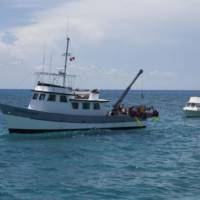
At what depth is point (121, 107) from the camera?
58562 mm

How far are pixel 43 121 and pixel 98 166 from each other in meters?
16.8

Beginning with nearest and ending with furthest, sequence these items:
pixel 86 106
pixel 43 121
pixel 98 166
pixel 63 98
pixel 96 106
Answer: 1. pixel 98 166
2. pixel 43 121
3. pixel 63 98
4. pixel 86 106
5. pixel 96 106

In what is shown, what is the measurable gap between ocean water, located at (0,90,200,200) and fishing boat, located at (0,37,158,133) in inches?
37.9

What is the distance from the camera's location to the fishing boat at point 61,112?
157 feet

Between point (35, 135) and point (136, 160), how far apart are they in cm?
1564

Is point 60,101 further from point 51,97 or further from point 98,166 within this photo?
point 98,166

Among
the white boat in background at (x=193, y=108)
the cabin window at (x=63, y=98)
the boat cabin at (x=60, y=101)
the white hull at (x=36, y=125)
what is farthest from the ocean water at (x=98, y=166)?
the white boat in background at (x=193, y=108)

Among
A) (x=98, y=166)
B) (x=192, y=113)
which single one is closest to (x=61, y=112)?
(x=98, y=166)

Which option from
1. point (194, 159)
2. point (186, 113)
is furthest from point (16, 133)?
point (186, 113)

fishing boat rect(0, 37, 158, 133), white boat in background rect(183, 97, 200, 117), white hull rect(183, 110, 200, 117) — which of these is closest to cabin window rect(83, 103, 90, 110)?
fishing boat rect(0, 37, 158, 133)

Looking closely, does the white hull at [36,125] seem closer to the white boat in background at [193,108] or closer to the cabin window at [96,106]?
the cabin window at [96,106]

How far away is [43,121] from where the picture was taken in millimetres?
48469

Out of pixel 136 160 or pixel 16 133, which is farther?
pixel 16 133

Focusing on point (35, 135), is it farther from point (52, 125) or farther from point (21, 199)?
point (21, 199)
